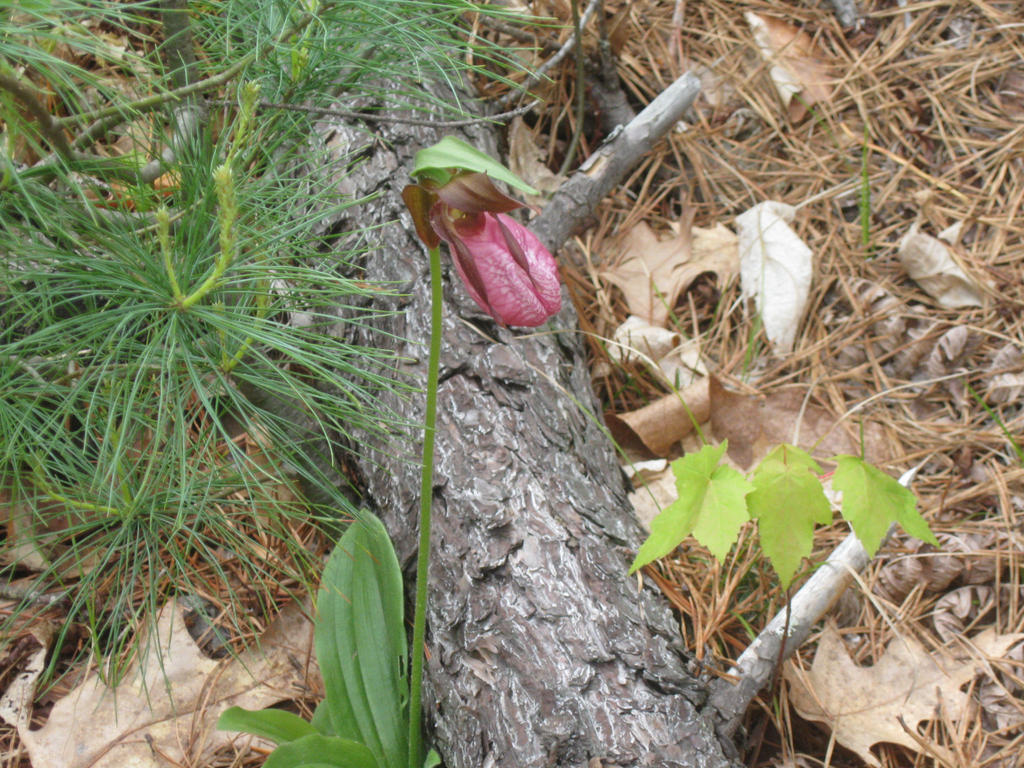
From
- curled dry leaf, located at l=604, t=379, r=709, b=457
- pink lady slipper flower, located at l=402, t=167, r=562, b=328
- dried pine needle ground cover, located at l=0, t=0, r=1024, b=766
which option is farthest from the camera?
curled dry leaf, located at l=604, t=379, r=709, b=457

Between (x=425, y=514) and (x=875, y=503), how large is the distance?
0.66 metres

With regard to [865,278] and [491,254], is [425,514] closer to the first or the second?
[491,254]

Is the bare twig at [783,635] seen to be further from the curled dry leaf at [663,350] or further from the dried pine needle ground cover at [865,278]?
the curled dry leaf at [663,350]

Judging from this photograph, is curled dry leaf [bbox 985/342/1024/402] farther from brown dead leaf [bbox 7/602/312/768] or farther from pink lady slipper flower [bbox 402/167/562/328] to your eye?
brown dead leaf [bbox 7/602/312/768]

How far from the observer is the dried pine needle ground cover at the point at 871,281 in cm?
149

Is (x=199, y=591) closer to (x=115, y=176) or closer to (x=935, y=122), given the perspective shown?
(x=115, y=176)

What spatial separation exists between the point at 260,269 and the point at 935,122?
6.57ft

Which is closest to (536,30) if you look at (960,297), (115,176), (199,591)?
(960,297)

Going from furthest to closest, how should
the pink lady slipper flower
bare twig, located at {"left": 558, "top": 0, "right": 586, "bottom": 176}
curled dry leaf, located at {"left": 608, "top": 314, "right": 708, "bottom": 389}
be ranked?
bare twig, located at {"left": 558, "top": 0, "right": 586, "bottom": 176} → curled dry leaf, located at {"left": 608, "top": 314, "right": 708, "bottom": 389} → the pink lady slipper flower

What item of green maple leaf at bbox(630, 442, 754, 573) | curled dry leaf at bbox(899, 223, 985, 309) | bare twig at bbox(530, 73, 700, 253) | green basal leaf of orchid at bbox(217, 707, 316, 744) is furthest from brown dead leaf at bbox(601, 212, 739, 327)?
green basal leaf of orchid at bbox(217, 707, 316, 744)

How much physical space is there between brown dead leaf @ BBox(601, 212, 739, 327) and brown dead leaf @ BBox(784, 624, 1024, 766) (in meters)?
0.91

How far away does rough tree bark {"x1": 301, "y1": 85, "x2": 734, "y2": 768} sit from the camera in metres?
1.09

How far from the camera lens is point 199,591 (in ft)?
5.25

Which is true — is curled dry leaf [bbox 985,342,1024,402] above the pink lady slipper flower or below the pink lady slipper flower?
below
